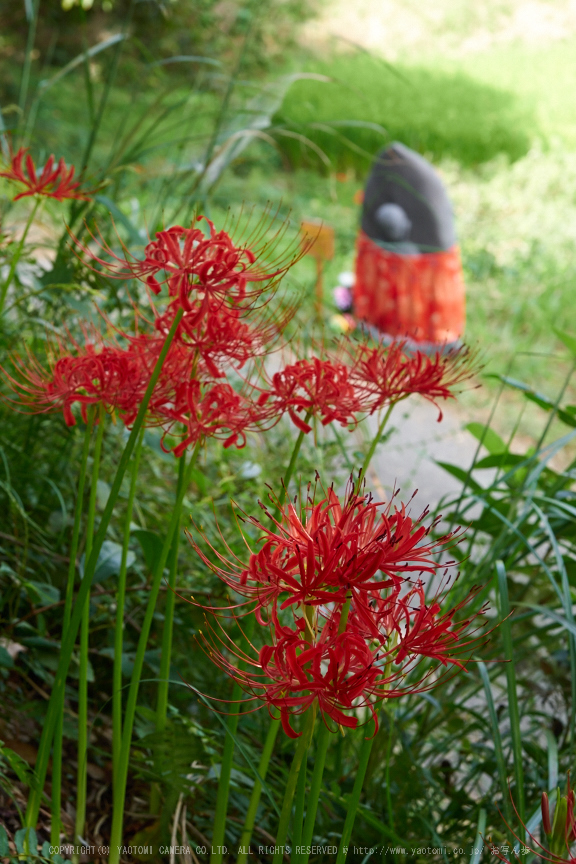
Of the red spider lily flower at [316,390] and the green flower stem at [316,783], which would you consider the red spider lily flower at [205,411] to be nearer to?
the red spider lily flower at [316,390]

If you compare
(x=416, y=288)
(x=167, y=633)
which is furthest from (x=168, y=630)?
(x=416, y=288)

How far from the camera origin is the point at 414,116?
5.87 meters

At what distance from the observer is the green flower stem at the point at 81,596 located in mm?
492

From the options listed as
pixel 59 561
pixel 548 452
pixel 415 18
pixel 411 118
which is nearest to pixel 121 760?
pixel 59 561

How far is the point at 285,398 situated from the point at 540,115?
596cm

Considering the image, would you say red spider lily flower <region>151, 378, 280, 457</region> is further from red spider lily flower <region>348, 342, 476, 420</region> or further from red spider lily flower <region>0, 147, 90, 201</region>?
red spider lily flower <region>0, 147, 90, 201</region>

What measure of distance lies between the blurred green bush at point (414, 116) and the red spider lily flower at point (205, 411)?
4175 mm

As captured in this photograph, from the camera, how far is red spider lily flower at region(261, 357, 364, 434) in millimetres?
598

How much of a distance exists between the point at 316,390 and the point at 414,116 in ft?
18.8

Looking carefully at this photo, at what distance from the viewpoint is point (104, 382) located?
585mm

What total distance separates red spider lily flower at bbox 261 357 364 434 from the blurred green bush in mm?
4174

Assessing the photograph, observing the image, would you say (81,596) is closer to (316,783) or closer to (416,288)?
(316,783)

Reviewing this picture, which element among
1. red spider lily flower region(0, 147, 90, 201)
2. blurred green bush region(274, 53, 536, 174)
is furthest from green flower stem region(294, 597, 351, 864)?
blurred green bush region(274, 53, 536, 174)

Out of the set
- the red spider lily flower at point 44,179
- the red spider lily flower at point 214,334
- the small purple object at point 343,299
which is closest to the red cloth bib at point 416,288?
the small purple object at point 343,299
